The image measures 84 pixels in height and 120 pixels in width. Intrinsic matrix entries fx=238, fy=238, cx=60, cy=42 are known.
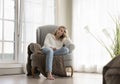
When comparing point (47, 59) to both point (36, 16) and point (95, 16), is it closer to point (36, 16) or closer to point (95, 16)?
point (36, 16)

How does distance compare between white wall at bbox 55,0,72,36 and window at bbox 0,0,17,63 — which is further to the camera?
white wall at bbox 55,0,72,36

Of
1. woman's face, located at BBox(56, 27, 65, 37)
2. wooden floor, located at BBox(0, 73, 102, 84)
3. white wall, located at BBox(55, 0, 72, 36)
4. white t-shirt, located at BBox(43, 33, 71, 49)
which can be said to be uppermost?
white wall, located at BBox(55, 0, 72, 36)

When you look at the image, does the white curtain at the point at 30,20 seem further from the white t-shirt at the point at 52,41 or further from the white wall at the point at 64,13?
the white t-shirt at the point at 52,41

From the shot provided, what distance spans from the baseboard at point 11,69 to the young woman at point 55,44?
0.97 metres

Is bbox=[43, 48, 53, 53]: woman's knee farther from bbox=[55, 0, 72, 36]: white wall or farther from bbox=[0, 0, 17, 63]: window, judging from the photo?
bbox=[55, 0, 72, 36]: white wall

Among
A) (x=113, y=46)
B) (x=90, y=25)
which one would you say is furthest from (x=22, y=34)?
(x=113, y=46)

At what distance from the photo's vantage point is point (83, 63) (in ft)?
18.5

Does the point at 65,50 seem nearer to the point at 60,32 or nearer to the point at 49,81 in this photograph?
the point at 60,32

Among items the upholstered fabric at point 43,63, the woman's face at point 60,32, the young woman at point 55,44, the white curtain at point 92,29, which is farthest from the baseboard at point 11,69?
the white curtain at point 92,29

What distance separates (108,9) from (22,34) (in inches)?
76.9

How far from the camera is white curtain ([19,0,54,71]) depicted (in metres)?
5.10

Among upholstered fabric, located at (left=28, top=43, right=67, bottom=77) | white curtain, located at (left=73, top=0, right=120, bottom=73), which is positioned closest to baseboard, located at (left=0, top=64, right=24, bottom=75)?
upholstered fabric, located at (left=28, top=43, right=67, bottom=77)

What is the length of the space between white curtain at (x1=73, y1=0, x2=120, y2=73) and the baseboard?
145 cm

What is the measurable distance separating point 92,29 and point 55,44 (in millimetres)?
1353
